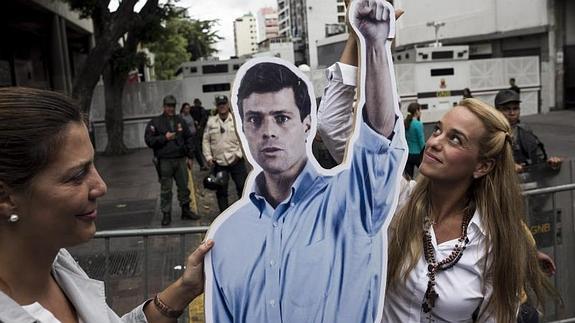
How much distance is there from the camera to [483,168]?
6.42 feet

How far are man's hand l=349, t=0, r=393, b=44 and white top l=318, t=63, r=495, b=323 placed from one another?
136 millimetres

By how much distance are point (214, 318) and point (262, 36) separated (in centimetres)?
13486

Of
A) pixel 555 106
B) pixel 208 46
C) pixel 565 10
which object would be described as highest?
pixel 208 46

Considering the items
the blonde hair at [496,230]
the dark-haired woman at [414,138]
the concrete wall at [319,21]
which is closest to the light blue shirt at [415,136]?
the dark-haired woman at [414,138]

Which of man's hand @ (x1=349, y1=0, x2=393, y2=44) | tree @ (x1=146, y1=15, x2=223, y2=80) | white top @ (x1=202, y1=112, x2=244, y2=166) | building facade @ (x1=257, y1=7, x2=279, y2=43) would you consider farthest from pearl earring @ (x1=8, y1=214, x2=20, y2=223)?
building facade @ (x1=257, y1=7, x2=279, y2=43)

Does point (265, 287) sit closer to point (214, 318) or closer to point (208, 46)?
point (214, 318)

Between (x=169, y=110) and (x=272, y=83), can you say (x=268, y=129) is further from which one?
(x=169, y=110)

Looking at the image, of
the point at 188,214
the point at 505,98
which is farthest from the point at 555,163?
the point at 188,214

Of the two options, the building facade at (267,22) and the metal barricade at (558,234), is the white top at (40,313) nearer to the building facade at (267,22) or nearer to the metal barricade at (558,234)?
the metal barricade at (558,234)

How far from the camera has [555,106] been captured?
907 inches

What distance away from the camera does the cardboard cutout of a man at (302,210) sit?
1.75 meters

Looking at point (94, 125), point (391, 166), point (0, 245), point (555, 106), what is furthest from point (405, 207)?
point (555, 106)

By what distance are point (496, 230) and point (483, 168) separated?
23 centimetres

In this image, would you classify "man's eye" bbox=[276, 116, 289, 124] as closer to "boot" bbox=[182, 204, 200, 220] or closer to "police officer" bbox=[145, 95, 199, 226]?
"police officer" bbox=[145, 95, 199, 226]
